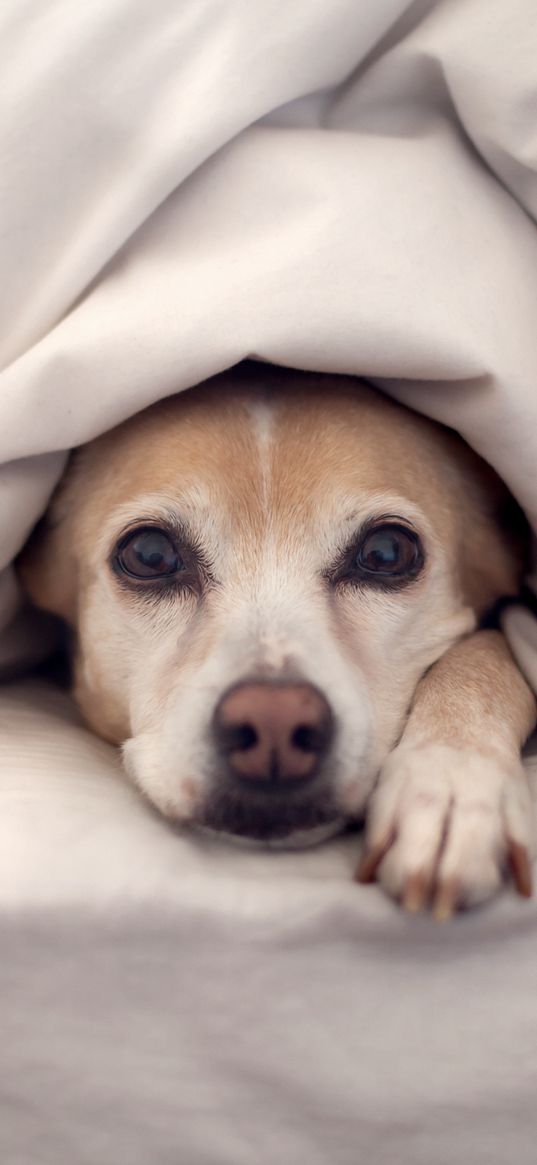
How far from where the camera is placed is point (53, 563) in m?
1.82

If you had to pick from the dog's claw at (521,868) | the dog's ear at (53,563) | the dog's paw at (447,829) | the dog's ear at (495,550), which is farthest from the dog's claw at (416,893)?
the dog's ear at (53,563)

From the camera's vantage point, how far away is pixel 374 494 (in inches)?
61.5

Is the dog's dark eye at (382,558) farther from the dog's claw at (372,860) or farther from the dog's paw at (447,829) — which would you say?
the dog's claw at (372,860)

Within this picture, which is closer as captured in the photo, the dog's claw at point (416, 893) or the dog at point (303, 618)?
the dog's claw at point (416, 893)

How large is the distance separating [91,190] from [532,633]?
93 centimetres

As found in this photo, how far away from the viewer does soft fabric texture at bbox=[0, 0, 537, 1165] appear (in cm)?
112

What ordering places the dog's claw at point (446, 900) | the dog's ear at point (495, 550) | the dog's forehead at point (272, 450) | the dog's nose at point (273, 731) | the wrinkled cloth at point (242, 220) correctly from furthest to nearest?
the dog's ear at point (495, 550) → the dog's forehead at point (272, 450) → the wrinkled cloth at point (242, 220) → the dog's nose at point (273, 731) → the dog's claw at point (446, 900)

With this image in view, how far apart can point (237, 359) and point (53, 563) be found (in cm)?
57

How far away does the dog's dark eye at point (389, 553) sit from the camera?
1.59m

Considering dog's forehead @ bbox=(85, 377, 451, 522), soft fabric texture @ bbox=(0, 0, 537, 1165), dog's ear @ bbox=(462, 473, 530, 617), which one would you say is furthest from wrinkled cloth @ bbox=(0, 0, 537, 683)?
dog's ear @ bbox=(462, 473, 530, 617)

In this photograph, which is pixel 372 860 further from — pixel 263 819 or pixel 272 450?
pixel 272 450

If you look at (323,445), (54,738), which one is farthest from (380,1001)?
(323,445)

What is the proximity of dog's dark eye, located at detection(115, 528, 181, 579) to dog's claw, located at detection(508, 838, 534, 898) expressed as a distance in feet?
→ 2.20

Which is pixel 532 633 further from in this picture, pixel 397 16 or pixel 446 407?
pixel 397 16
